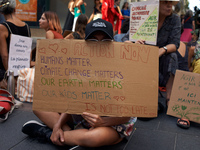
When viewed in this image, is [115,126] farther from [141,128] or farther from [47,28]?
[47,28]

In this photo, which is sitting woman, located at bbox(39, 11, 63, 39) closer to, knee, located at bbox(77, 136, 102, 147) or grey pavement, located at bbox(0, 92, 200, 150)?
grey pavement, located at bbox(0, 92, 200, 150)

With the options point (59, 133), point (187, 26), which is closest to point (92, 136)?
point (59, 133)

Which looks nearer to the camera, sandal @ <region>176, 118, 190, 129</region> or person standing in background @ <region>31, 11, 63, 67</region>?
sandal @ <region>176, 118, 190, 129</region>

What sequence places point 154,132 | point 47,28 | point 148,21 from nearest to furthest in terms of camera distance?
1. point 154,132
2. point 148,21
3. point 47,28

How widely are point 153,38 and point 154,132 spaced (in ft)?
3.65

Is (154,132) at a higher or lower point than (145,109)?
lower

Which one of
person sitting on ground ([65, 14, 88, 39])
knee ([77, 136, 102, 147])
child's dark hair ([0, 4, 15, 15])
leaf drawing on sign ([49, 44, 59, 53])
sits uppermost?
child's dark hair ([0, 4, 15, 15])

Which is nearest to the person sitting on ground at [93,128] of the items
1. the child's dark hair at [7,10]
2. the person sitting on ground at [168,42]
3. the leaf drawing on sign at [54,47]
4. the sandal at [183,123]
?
the leaf drawing on sign at [54,47]

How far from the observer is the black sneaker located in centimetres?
225

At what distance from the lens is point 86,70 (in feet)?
6.10

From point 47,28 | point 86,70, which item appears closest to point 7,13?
point 47,28

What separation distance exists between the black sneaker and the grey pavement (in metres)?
0.05

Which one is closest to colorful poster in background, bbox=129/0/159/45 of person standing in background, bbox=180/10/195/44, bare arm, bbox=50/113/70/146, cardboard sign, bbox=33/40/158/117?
cardboard sign, bbox=33/40/158/117

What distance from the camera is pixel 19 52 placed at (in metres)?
3.95
